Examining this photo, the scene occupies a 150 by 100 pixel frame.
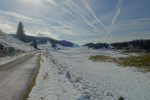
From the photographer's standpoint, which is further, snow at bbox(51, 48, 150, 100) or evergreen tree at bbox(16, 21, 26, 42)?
evergreen tree at bbox(16, 21, 26, 42)

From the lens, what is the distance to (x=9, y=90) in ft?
38.8

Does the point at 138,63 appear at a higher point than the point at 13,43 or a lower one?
lower

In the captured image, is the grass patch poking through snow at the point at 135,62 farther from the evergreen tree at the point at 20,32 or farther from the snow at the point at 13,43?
the evergreen tree at the point at 20,32

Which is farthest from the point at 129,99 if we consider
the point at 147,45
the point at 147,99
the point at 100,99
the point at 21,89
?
the point at 147,45

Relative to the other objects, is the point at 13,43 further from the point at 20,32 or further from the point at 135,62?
the point at 135,62

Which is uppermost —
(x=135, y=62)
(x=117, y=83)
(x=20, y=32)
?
(x=20, y=32)

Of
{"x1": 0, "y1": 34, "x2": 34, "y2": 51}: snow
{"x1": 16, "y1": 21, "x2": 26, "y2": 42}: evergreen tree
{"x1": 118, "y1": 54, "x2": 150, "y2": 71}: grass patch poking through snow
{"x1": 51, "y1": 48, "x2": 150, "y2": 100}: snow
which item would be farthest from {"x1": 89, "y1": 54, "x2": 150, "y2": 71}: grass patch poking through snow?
{"x1": 16, "y1": 21, "x2": 26, "y2": 42}: evergreen tree

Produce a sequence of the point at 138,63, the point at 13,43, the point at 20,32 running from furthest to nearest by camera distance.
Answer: the point at 20,32 → the point at 13,43 → the point at 138,63

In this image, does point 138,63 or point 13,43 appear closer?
point 138,63

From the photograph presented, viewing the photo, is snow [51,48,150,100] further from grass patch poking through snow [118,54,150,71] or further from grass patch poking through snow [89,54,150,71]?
grass patch poking through snow [89,54,150,71]

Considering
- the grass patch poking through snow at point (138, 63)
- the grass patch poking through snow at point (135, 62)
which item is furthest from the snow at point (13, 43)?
the grass patch poking through snow at point (138, 63)

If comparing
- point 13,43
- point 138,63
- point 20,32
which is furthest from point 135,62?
point 20,32

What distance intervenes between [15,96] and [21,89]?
5.69 ft

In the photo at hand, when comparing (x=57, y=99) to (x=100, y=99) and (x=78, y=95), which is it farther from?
(x=100, y=99)
